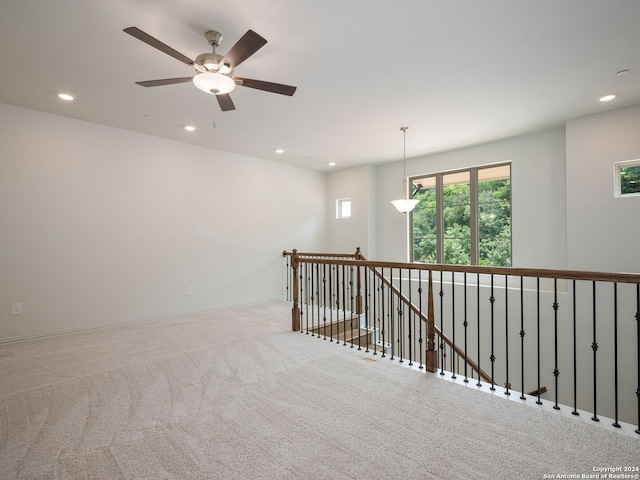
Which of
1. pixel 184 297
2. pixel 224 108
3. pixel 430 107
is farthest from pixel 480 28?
pixel 184 297

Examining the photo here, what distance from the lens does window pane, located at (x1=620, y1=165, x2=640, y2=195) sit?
388cm

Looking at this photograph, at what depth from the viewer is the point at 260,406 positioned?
228cm

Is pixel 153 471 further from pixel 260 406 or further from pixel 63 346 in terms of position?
pixel 63 346

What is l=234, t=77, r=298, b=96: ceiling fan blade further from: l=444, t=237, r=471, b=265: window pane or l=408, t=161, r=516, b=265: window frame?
l=444, t=237, r=471, b=265: window pane

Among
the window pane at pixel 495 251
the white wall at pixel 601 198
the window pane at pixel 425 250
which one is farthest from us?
the window pane at pixel 425 250

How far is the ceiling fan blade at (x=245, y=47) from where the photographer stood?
6.61 ft

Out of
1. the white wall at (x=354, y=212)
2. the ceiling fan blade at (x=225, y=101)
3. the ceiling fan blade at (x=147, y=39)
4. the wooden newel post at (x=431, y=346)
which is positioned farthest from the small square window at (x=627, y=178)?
the ceiling fan blade at (x=147, y=39)

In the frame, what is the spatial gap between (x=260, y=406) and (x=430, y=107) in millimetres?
3663

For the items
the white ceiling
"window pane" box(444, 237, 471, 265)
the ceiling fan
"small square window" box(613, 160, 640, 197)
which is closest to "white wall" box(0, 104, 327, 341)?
the white ceiling

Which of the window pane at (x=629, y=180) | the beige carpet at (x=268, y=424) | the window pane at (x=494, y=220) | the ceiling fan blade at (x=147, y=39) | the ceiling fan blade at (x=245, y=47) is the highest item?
the ceiling fan blade at (x=245, y=47)

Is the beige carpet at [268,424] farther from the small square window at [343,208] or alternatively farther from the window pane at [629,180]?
the small square window at [343,208]

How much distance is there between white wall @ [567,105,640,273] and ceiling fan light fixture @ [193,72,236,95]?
4.43 m

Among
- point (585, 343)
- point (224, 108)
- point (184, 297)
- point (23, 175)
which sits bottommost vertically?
point (585, 343)

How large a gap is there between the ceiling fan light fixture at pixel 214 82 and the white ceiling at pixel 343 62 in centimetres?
40
